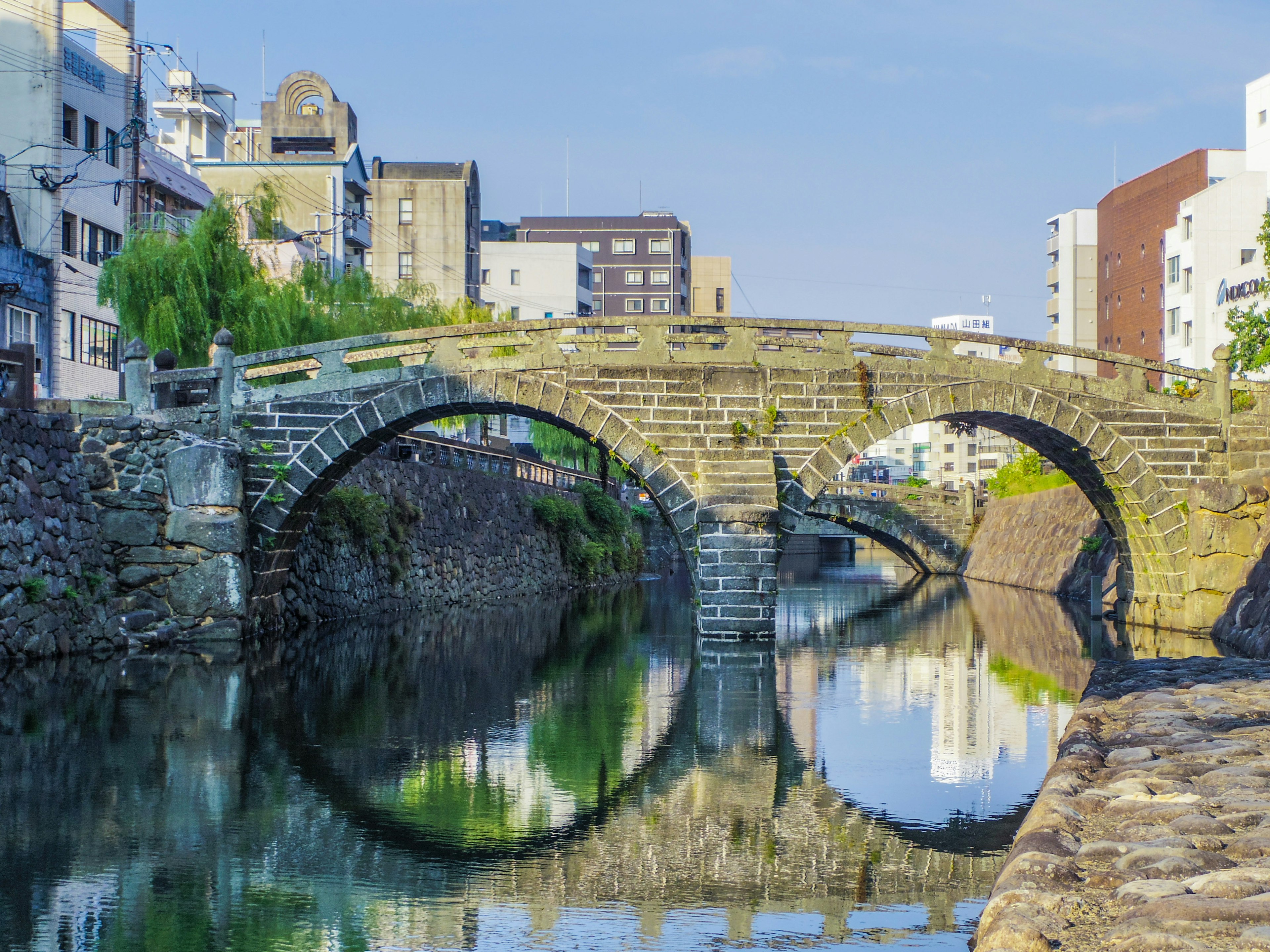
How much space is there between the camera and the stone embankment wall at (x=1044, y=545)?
104ft

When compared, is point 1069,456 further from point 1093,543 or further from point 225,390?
point 225,390

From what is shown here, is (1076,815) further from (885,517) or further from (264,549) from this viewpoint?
(885,517)

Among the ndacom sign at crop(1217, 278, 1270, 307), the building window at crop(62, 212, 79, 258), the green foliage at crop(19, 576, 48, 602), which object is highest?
the ndacom sign at crop(1217, 278, 1270, 307)

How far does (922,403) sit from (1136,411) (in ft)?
11.9

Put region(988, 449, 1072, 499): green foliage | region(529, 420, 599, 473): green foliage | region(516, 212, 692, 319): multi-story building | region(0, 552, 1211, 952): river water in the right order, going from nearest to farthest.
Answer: region(0, 552, 1211, 952): river water → region(988, 449, 1072, 499): green foliage → region(529, 420, 599, 473): green foliage → region(516, 212, 692, 319): multi-story building

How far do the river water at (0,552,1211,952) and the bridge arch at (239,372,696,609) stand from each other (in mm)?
2198

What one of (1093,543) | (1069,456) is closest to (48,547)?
(1069,456)

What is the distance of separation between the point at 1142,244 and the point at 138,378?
45.5 m

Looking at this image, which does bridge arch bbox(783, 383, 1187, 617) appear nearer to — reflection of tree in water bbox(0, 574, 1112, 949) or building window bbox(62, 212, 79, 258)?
reflection of tree in water bbox(0, 574, 1112, 949)

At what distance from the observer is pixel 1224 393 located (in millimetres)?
21609

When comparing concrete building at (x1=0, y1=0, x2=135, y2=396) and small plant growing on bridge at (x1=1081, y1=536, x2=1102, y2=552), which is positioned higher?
concrete building at (x1=0, y1=0, x2=135, y2=396)

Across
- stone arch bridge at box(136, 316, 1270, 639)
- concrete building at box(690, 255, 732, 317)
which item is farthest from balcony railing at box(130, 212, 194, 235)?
concrete building at box(690, 255, 732, 317)

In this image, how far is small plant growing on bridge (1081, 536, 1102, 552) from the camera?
29250 millimetres

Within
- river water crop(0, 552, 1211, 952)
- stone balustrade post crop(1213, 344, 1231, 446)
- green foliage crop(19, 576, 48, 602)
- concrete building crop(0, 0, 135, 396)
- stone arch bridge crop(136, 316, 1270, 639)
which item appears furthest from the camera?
concrete building crop(0, 0, 135, 396)
